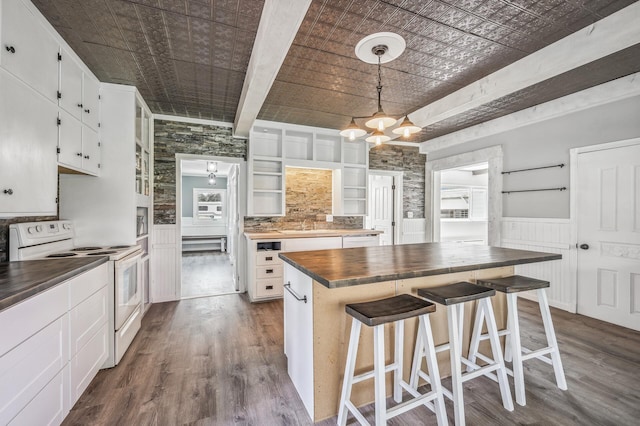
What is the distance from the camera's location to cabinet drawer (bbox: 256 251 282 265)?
395cm

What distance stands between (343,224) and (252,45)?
3.36 m

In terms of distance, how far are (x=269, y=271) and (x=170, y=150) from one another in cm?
221

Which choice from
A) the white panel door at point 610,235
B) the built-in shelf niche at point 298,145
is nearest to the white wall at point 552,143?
the white panel door at point 610,235

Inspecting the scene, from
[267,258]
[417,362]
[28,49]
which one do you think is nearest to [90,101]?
[28,49]

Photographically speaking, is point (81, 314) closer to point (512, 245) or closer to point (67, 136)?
point (67, 136)

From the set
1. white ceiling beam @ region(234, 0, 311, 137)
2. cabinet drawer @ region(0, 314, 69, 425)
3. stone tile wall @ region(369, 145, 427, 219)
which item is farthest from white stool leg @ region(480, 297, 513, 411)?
stone tile wall @ region(369, 145, 427, 219)

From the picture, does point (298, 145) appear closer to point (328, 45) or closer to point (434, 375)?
point (328, 45)

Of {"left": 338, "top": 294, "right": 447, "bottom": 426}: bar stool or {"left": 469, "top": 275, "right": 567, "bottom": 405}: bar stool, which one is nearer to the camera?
{"left": 338, "top": 294, "right": 447, "bottom": 426}: bar stool

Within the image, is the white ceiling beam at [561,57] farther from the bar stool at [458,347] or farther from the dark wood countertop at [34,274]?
the dark wood countertop at [34,274]

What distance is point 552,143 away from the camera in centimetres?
375

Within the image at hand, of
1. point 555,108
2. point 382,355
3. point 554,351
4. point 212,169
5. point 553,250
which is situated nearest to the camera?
point 382,355

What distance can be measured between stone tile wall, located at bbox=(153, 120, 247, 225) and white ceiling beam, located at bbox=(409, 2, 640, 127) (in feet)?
11.1

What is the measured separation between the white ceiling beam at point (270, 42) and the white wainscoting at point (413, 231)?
3.79 metres

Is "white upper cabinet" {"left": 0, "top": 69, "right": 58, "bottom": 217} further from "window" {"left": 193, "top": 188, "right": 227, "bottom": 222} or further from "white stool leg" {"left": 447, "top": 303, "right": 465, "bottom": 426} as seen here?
"window" {"left": 193, "top": 188, "right": 227, "bottom": 222}
